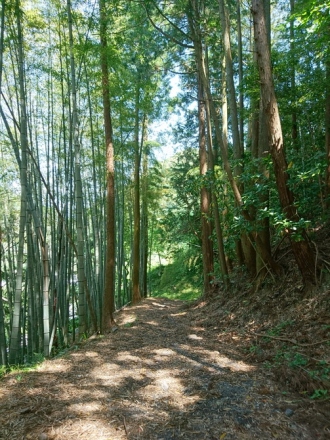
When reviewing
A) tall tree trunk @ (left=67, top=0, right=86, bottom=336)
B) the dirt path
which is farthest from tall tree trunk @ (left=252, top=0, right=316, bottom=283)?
tall tree trunk @ (left=67, top=0, right=86, bottom=336)

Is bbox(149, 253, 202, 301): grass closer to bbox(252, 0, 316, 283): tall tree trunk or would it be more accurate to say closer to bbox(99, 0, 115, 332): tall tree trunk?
bbox(99, 0, 115, 332): tall tree trunk

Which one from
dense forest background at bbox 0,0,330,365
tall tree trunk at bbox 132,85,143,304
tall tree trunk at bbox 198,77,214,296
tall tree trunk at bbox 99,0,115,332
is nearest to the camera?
dense forest background at bbox 0,0,330,365

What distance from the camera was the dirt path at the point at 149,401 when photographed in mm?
1754

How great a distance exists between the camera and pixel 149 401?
212 centimetres

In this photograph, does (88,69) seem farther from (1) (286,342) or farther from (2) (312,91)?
(1) (286,342)

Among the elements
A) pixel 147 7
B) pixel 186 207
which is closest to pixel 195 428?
pixel 147 7

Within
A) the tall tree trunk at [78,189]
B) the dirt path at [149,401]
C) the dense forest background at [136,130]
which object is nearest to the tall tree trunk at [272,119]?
the dense forest background at [136,130]

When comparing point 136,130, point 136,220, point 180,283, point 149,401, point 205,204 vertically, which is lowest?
point 180,283

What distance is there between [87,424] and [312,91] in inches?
208

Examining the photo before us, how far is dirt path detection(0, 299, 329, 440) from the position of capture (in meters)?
1.75

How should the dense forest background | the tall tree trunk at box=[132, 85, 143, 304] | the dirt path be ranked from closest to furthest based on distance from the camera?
the dirt path → the dense forest background → the tall tree trunk at box=[132, 85, 143, 304]

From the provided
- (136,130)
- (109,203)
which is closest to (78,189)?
(109,203)

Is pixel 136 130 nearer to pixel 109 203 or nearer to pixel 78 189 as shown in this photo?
pixel 109 203

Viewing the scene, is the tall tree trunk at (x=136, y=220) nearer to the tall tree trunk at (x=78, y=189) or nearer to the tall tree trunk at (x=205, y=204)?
the tall tree trunk at (x=205, y=204)
